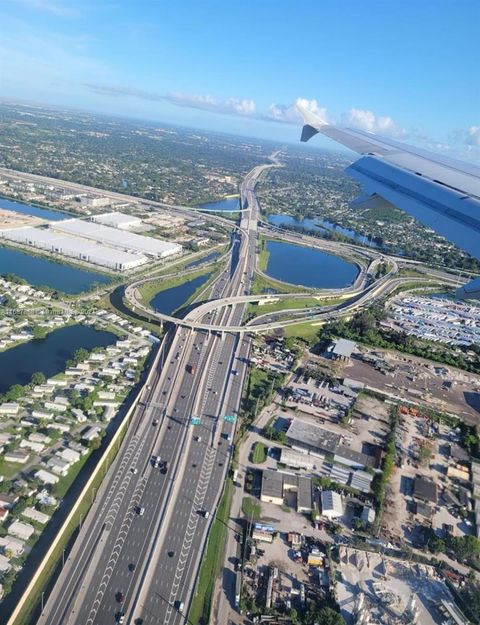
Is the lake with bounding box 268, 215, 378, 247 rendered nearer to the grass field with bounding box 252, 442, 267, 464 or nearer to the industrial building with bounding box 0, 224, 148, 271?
the industrial building with bounding box 0, 224, 148, 271

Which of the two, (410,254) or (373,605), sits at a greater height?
(410,254)

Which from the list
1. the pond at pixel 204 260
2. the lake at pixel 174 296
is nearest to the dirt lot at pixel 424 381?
the lake at pixel 174 296

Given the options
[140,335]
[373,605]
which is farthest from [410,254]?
[373,605]

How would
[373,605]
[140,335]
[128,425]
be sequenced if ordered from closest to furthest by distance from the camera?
[373,605], [128,425], [140,335]

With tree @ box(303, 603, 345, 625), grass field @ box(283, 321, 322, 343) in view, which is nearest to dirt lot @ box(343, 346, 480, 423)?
grass field @ box(283, 321, 322, 343)

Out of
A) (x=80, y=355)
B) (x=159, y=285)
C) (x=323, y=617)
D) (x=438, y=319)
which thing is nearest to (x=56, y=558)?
(x=323, y=617)

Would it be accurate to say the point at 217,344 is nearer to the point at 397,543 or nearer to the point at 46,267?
the point at 397,543
